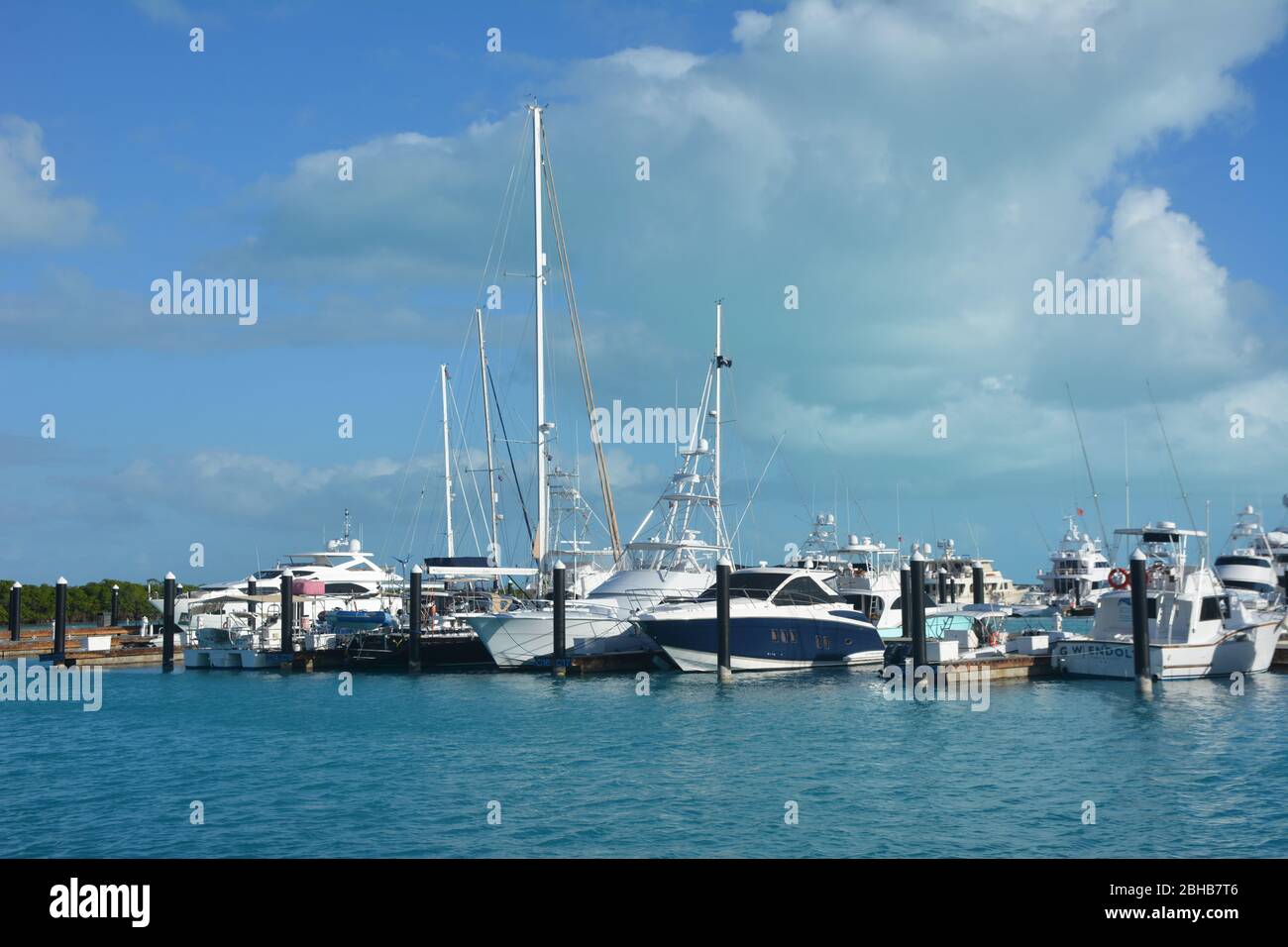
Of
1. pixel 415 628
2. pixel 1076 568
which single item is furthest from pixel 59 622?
pixel 1076 568

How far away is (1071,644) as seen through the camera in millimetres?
46156

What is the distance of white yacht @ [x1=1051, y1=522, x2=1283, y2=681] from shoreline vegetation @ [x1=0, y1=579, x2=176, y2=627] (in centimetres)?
7967

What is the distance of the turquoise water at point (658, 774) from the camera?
66.9 ft

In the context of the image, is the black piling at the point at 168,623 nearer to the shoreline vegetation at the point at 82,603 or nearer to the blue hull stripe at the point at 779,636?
the blue hull stripe at the point at 779,636

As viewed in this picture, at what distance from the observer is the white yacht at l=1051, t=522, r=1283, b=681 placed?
4369 centimetres

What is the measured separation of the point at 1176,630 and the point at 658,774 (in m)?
26.8

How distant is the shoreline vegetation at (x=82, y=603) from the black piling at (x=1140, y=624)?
82927 millimetres

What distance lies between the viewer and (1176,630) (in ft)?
144

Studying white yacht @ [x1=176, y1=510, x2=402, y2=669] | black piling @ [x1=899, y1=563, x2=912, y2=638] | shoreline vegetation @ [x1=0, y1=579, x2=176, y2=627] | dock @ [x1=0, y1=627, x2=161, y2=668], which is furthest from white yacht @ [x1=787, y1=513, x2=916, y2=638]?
shoreline vegetation @ [x1=0, y1=579, x2=176, y2=627]

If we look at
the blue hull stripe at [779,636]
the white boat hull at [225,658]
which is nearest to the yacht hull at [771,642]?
the blue hull stripe at [779,636]

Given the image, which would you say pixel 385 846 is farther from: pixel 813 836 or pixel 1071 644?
pixel 1071 644
